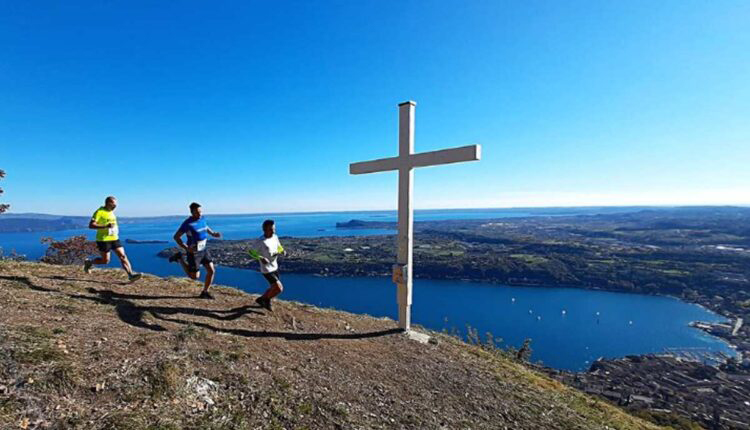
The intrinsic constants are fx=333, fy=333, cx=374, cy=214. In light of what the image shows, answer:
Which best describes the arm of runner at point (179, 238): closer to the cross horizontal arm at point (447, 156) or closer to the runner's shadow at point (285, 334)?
the runner's shadow at point (285, 334)

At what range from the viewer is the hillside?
276 cm

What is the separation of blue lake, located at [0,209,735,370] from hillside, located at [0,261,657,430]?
24.3 metres

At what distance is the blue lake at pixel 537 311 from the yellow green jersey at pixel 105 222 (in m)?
23.9

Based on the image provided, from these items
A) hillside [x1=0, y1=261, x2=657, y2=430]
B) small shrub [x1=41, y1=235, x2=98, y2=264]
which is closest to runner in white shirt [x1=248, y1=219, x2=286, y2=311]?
hillside [x1=0, y1=261, x2=657, y2=430]

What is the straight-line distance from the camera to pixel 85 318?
435 centimetres

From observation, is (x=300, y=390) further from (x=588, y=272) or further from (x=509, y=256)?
(x=509, y=256)

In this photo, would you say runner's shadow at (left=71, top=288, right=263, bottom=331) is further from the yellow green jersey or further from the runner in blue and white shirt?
the yellow green jersey

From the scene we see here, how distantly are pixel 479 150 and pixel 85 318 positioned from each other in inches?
233

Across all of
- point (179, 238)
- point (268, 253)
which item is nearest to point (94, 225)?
point (179, 238)

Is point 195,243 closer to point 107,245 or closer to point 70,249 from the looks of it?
point 107,245

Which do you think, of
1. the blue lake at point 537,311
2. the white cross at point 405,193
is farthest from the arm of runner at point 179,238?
the blue lake at point 537,311

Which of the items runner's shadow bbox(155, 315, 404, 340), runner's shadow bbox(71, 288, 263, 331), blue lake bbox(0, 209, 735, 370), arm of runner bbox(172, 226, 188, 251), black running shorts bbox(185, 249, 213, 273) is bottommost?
blue lake bbox(0, 209, 735, 370)

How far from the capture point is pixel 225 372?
3.57 meters

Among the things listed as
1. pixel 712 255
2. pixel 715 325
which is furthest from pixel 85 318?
pixel 712 255
